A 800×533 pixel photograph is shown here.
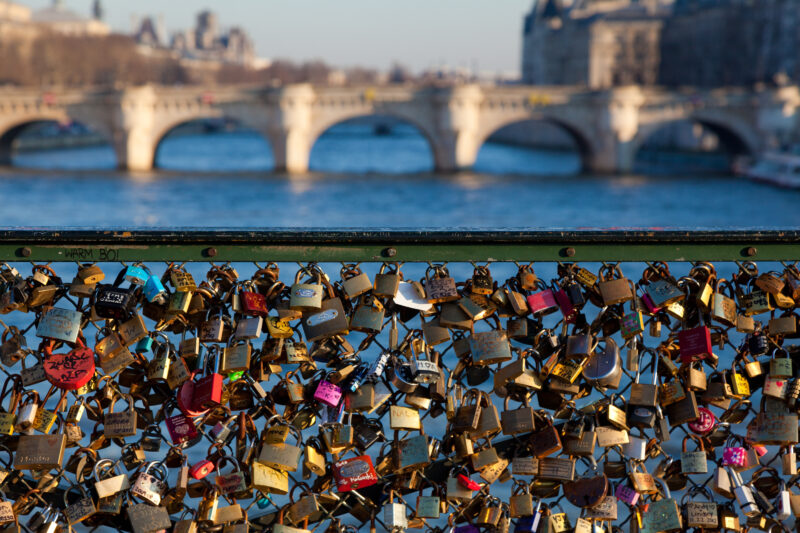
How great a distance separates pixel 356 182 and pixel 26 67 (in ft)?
132

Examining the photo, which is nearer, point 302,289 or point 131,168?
point 302,289

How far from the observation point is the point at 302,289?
7.13 feet

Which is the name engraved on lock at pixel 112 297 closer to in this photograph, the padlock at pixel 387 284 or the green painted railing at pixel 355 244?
the green painted railing at pixel 355 244

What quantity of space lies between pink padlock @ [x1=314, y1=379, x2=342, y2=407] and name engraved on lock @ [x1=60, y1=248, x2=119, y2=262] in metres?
0.49

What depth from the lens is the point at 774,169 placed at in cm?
3725

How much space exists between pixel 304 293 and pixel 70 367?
507 mm

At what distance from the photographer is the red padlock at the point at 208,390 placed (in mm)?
2176

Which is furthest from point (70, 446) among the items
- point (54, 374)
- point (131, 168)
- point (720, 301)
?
point (131, 168)

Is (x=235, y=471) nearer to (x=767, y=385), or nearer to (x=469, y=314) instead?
(x=469, y=314)

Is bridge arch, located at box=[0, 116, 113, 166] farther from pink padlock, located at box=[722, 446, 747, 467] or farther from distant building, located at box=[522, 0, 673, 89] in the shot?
pink padlock, located at box=[722, 446, 747, 467]

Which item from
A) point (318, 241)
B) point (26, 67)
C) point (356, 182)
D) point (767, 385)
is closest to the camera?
point (318, 241)

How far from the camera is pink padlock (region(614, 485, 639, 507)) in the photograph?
2305 mm

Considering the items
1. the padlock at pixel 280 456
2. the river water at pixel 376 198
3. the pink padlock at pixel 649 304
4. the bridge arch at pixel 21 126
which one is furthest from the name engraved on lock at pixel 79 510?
the bridge arch at pixel 21 126

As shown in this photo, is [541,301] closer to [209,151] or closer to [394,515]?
[394,515]
